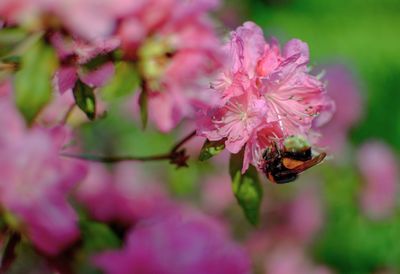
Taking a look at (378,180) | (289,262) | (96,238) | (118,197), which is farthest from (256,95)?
(378,180)

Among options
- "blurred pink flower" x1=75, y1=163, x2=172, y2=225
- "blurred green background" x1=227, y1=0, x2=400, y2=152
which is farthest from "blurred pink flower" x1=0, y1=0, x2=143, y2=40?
"blurred green background" x1=227, y1=0, x2=400, y2=152

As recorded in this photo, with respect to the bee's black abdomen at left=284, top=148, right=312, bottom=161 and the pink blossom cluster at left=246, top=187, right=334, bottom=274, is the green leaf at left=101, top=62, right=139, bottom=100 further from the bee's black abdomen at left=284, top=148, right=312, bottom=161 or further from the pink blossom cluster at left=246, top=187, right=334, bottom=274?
the pink blossom cluster at left=246, top=187, right=334, bottom=274

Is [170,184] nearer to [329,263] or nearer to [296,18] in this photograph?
[329,263]

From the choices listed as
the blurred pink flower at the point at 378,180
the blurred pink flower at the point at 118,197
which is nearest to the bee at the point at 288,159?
the blurred pink flower at the point at 118,197

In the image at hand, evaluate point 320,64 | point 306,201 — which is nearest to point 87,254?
point 306,201

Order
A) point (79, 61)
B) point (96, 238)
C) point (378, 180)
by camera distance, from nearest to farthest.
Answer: point (79, 61), point (96, 238), point (378, 180)

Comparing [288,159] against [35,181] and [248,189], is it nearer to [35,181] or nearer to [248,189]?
[248,189]
